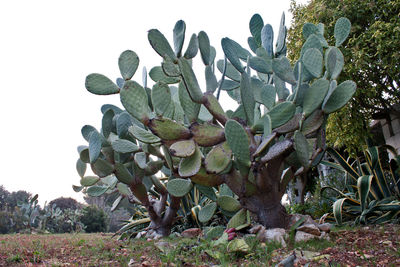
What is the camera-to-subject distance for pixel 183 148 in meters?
2.55

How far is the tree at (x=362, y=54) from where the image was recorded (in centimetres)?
676

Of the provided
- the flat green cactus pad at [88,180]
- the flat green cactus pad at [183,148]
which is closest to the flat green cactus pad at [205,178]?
the flat green cactus pad at [183,148]

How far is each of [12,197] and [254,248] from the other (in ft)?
72.2

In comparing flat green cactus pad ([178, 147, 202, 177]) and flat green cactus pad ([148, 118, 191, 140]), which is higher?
flat green cactus pad ([148, 118, 191, 140])

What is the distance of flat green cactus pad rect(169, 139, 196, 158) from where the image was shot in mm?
2480

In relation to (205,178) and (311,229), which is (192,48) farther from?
(311,229)

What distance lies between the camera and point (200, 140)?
2.69 metres

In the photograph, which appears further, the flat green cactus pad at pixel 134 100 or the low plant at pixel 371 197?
the low plant at pixel 371 197

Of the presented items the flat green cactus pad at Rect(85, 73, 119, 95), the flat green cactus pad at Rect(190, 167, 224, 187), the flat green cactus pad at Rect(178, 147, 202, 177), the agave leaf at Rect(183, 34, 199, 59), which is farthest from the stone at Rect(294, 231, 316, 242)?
the flat green cactus pad at Rect(85, 73, 119, 95)

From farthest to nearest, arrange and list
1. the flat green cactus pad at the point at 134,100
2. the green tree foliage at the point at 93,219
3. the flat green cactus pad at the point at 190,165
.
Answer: the green tree foliage at the point at 93,219 → the flat green cactus pad at the point at 134,100 → the flat green cactus pad at the point at 190,165

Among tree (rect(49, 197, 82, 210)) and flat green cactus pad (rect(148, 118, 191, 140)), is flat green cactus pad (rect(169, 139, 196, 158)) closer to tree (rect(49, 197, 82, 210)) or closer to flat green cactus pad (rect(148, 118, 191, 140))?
flat green cactus pad (rect(148, 118, 191, 140))

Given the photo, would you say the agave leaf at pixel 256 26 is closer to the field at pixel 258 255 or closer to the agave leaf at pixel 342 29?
the agave leaf at pixel 342 29

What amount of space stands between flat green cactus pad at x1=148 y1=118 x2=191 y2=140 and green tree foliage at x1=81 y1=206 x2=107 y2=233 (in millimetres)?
11633

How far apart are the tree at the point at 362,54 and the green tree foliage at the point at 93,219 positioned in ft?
30.6
